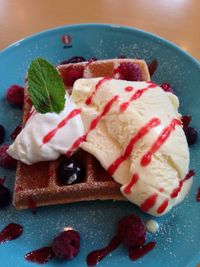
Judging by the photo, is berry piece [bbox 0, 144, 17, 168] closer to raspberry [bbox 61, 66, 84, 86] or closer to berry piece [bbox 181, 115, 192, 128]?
raspberry [bbox 61, 66, 84, 86]

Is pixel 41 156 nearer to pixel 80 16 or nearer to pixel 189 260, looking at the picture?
pixel 189 260

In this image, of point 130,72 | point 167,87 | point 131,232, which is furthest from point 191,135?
→ point 131,232

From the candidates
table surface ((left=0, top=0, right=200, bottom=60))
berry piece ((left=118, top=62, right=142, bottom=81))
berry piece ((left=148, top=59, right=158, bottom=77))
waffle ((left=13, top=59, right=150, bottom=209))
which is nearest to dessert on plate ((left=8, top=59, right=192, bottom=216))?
waffle ((left=13, top=59, right=150, bottom=209))

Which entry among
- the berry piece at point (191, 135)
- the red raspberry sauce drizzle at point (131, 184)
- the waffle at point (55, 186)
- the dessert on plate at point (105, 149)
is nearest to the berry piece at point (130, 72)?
the dessert on plate at point (105, 149)

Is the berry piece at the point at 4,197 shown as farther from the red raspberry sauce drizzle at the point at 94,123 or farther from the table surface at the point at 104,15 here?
the table surface at the point at 104,15

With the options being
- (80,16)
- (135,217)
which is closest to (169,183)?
(135,217)
